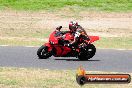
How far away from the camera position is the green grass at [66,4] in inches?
1566

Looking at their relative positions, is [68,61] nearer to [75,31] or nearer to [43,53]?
[43,53]

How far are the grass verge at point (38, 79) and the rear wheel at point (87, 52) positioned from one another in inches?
136

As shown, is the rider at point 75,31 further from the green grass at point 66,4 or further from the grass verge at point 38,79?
the green grass at point 66,4

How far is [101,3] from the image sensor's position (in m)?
41.8

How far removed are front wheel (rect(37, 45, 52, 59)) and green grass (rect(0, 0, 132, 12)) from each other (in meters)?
20.8

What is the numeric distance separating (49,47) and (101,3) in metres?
23.7

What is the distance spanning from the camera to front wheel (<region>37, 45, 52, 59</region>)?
60.7 feet

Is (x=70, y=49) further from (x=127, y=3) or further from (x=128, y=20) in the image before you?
(x=127, y=3)

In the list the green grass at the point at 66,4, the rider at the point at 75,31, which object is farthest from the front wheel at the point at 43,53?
the green grass at the point at 66,4

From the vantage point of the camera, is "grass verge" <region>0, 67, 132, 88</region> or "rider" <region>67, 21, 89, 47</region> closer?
"grass verge" <region>0, 67, 132, 88</region>

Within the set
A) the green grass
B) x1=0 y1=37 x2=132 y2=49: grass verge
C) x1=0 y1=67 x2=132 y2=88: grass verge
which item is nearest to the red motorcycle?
x1=0 y1=67 x2=132 y2=88: grass verge

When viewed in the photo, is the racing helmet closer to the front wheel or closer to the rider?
the rider

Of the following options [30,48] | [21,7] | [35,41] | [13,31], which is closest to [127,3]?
[21,7]

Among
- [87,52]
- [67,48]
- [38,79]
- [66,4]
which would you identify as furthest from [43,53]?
[66,4]
